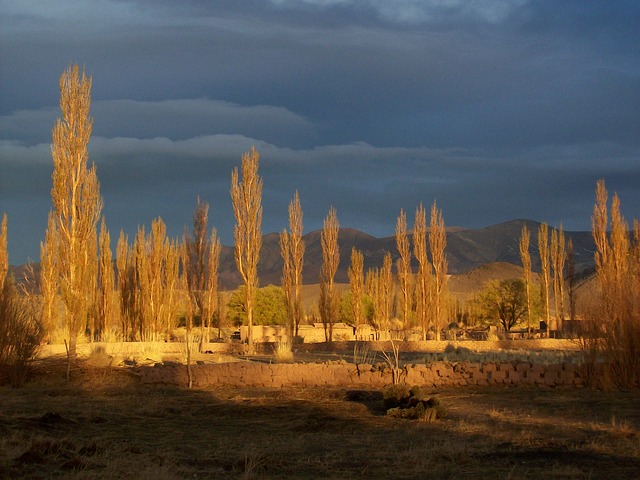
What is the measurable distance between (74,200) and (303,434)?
11.3 m

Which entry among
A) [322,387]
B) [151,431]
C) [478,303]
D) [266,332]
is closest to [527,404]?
[322,387]

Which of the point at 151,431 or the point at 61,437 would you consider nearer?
the point at 61,437

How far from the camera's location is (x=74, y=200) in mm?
19969

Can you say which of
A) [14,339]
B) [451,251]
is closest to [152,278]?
[14,339]

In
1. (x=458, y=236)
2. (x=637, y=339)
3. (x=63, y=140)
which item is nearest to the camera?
(x=637, y=339)

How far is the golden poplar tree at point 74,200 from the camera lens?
19406 mm

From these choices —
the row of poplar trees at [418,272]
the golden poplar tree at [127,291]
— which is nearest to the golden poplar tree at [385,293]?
the row of poplar trees at [418,272]

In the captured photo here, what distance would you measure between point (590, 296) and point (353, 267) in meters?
27.9

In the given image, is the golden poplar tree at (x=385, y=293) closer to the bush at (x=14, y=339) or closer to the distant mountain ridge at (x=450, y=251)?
the bush at (x=14, y=339)

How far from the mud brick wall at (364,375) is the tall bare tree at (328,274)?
1818 cm

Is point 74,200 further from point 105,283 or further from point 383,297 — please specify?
point 383,297

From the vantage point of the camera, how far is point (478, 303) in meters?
59.8

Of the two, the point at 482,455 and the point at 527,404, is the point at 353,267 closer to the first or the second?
the point at 527,404

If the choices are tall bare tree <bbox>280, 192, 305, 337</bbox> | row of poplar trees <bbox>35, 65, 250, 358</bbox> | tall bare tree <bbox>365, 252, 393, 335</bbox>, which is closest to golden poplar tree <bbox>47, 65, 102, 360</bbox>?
row of poplar trees <bbox>35, 65, 250, 358</bbox>
